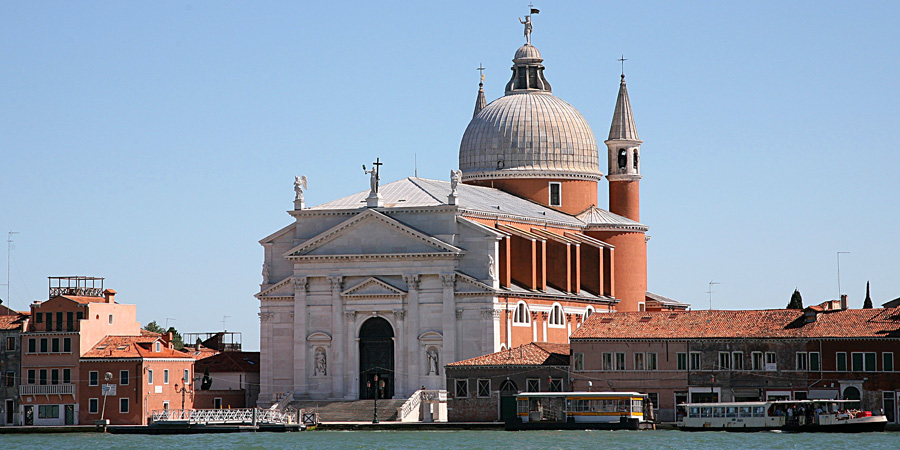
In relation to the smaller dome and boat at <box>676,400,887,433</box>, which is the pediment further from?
the smaller dome

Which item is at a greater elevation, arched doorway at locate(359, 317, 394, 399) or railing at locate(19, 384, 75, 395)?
arched doorway at locate(359, 317, 394, 399)

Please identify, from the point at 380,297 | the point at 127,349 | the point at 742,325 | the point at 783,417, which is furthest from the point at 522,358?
the point at 127,349

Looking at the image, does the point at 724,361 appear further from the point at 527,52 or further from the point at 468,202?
the point at 527,52

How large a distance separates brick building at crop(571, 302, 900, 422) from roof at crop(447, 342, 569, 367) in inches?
46.2

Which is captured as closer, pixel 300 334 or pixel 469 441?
pixel 469 441

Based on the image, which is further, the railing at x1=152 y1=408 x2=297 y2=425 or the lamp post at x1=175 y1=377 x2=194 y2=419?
the lamp post at x1=175 y1=377 x2=194 y2=419

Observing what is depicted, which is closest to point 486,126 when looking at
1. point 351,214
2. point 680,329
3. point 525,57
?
point 525,57

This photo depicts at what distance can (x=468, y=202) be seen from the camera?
80.4 meters

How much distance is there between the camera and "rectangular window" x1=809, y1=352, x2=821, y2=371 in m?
68.1

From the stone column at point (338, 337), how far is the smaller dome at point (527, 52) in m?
20.3

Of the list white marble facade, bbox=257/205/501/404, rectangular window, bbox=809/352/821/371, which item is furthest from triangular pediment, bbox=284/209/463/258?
rectangular window, bbox=809/352/821/371

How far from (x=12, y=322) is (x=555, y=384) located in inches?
846

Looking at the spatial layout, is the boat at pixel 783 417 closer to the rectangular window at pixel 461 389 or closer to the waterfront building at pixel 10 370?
the rectangular window at pixel 461 389

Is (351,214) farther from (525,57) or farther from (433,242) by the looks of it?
(525,57)
